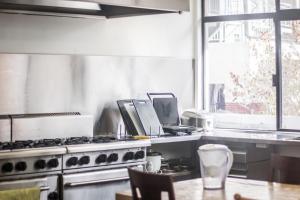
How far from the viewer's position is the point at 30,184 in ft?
10.9

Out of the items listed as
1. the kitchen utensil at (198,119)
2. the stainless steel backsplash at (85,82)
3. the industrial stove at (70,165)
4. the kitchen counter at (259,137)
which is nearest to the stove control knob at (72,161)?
the industrial stove at (70,165)

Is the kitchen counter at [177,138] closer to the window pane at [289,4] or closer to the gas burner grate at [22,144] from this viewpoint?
the gas burner grate at [22,144]

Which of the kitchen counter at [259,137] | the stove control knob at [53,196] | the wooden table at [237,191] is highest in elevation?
the kitchen counter at [259,137]

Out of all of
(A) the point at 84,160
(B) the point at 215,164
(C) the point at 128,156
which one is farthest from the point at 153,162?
(B) the point at 215,164

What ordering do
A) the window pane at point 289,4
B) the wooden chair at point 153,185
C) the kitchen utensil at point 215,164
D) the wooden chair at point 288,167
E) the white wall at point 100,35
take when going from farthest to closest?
1. the window pane at point 289,4
2. the white wall at point 100,35
3. the wooden chair at point 288,167
4. the kitchen utensil at point 215,164
5. the wooden chair at point 153,185

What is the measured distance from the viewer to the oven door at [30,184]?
10.6 feet

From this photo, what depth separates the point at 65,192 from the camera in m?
3.50

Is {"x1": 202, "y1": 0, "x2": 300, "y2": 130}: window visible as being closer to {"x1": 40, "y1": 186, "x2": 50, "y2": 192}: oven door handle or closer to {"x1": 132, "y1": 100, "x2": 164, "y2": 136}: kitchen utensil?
{"x1": 132, "y1": 100, "x2": 164, "y2": 136}: kitchen utensil

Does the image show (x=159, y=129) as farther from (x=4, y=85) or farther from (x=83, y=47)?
(x=4, y=85)

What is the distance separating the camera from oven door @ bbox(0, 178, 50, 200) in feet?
10.6

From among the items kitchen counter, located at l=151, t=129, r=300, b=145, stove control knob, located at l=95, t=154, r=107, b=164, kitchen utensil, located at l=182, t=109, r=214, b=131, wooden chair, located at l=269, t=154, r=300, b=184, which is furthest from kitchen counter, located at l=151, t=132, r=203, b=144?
wooden chair, located at l=269, t=154, r=300, b=184

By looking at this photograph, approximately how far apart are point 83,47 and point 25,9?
65 cm

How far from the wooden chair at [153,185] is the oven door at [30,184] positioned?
1.14 meters

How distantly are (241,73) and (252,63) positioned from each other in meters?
0.16
